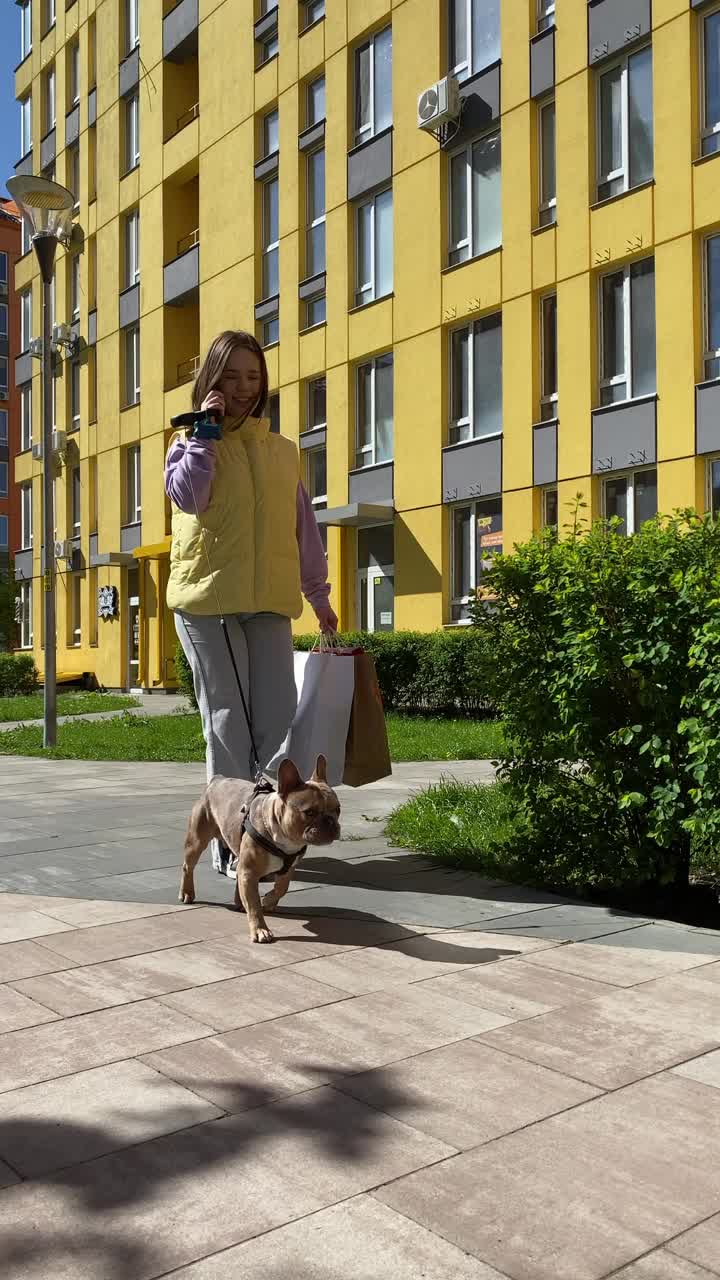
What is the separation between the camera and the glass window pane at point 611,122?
703 inches

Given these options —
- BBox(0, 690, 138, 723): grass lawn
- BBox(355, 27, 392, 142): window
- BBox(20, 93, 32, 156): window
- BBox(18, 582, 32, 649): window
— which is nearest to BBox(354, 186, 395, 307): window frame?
BBox(355, 27, 392, 142): window

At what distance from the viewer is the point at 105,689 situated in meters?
33.7

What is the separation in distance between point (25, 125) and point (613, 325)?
3088 centimetres

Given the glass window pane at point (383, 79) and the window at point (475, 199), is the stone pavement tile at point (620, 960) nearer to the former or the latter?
the window at point (475, 199)

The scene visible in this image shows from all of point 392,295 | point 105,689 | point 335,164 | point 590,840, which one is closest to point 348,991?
point 590,840

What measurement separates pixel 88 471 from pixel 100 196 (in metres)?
8.03

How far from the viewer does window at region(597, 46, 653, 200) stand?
57.1 ft

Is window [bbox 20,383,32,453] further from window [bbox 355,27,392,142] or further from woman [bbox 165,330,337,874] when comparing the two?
woman [bbox 165,330,337,874]

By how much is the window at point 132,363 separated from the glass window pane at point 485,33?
15021mm

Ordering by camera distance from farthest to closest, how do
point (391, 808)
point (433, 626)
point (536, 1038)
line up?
point (433, 626)
point (391, 808)
point (536, 1038)

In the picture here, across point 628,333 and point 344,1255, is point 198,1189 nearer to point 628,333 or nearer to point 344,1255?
point 344,1255

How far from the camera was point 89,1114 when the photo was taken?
2.77 metres

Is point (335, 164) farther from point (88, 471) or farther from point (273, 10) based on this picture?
point (88, 471)

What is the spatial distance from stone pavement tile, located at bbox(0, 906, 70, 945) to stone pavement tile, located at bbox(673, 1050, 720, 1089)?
8.12 ft
